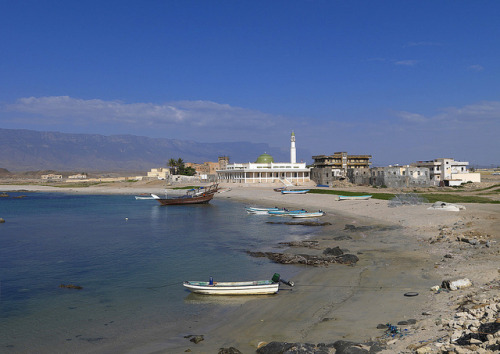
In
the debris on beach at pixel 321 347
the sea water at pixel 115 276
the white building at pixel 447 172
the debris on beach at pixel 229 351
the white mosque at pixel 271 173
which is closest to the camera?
the debris on beach at pixel 321 347

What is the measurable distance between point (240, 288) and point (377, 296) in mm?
6113

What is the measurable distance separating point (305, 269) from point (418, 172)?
6848cm

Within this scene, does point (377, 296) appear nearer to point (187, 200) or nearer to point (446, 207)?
point (446, 207)

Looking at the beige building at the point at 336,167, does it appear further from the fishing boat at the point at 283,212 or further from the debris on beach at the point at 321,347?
the debris on beach at the point at 321,347

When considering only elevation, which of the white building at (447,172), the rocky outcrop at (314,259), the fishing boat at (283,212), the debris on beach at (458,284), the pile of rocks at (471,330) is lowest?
the rocky outcrop at (314,259)

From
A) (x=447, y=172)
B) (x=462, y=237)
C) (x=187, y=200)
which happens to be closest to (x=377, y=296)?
(x=462, y=237)

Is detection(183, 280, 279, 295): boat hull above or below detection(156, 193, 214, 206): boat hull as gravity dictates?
below

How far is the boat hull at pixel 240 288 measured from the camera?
61.5 ft

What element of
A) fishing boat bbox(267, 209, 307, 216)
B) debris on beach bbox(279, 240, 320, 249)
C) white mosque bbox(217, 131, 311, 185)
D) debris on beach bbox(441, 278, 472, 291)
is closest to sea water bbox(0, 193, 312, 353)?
debris on beach bbox(279, 240, 320, 249)

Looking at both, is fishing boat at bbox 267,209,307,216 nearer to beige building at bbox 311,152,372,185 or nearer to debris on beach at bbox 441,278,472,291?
debris on beach at bbox 441,278,472,291

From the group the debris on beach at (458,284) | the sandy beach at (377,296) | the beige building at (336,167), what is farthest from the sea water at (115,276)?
the beige building at (336,167)

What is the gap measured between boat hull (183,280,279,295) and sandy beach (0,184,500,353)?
551 millimetres

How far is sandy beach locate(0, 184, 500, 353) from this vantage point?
43.7 feet

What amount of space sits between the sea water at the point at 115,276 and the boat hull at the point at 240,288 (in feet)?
1.69
